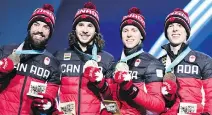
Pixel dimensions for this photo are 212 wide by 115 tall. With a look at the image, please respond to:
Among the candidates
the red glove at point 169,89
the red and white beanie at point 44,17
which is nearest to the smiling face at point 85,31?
the red and white beanie at point 44,17

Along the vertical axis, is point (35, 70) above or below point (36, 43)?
below

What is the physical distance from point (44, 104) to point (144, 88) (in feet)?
3.20

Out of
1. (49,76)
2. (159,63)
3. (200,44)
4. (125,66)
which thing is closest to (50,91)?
(49,76)

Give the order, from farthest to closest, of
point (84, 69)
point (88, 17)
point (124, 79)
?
point (88, 17), point (84, 69), point (124, 79)

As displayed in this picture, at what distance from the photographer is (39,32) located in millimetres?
3957

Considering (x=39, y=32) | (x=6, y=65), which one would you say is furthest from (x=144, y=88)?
(x=6, y=65)

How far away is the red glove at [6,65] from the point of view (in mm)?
3611

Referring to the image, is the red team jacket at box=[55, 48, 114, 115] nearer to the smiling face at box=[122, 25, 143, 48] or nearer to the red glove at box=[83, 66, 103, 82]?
the red glove at box=[83, 66, 103, 82]

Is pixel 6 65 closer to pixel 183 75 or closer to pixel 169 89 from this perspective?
pixel 169 89

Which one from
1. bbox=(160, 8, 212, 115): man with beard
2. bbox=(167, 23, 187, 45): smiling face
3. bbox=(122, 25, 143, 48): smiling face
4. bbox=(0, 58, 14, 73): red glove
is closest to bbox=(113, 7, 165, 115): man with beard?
bbox=(122, 25, 143, 48): smiling face

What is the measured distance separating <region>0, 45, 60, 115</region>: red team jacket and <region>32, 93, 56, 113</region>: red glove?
0.10m

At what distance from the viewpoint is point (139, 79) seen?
3881mm

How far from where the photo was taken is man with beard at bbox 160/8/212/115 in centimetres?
374

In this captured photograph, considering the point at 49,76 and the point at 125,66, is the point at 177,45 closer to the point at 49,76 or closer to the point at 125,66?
the point at 125,66
